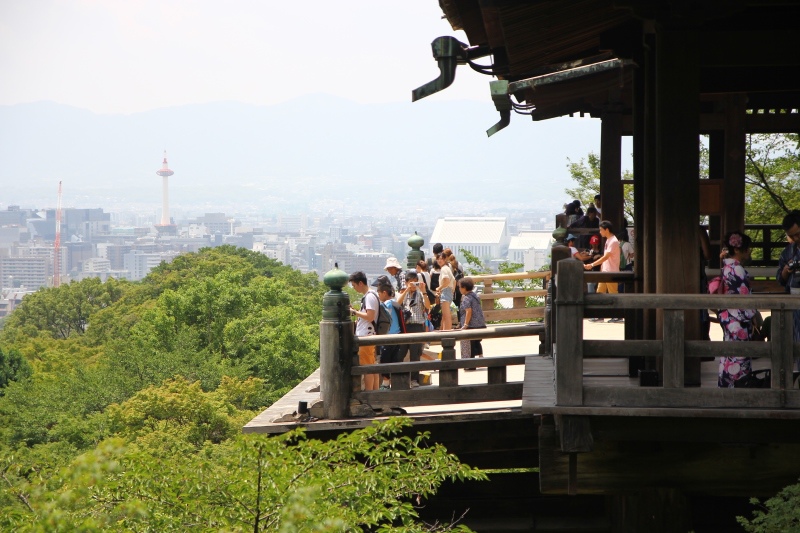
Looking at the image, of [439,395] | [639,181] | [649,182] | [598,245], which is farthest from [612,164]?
[649,182]

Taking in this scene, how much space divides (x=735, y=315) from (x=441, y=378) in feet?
13.6

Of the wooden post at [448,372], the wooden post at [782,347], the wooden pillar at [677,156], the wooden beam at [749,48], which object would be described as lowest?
the wooden post at [448,372]

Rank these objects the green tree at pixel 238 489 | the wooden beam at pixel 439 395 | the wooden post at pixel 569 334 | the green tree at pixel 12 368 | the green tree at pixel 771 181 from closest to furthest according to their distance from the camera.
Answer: the green tree at pixel 238 489 < the wooden post at pixel 569 334 < the wooden beam at pixel 439 395 < the green tree at pixel 771 181 < the green tree at pixel 12 368

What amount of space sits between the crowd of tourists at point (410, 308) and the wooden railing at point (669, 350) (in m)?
4.65

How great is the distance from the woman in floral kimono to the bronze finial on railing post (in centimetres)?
419

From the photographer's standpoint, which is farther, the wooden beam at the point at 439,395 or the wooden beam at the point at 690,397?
the wooden beam at the point at 439,395

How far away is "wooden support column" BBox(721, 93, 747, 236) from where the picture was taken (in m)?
15.1

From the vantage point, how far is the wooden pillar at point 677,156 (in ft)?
23.8

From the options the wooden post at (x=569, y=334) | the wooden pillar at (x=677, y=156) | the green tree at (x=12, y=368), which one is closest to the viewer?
the wooden post at (x=569, y=334)

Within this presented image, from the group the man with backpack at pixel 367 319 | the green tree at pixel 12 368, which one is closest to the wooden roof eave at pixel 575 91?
the man with backpack at pixel 367 319

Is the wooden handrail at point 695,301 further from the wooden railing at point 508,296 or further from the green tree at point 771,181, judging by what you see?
the green tree at point 771,181

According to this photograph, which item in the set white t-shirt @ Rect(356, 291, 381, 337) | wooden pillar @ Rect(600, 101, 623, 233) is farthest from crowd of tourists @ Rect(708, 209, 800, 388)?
wooden pillar @ Rect(600, 101, 623, 233)

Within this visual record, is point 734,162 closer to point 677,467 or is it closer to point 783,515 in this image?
point 677,467

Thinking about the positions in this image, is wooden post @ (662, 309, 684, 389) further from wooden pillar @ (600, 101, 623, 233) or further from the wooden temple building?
wooden pillar @ (600, 101, 623, 233)
